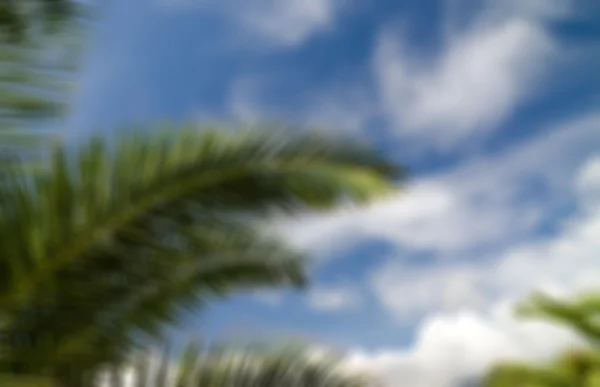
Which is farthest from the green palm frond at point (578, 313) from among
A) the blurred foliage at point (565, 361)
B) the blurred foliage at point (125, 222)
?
the blurred foliage at point (125, 222)

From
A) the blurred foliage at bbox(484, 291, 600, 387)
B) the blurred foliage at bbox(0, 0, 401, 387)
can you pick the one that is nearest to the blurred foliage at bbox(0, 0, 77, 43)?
the blurred foliage at bbox(0, 0, 401, 387)

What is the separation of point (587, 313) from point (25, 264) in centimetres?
1203

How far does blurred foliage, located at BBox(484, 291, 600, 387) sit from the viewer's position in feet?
46.7

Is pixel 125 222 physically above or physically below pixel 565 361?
below

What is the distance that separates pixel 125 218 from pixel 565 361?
13262 mm

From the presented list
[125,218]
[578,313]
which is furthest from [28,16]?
[578,313]

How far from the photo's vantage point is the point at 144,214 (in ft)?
12.3

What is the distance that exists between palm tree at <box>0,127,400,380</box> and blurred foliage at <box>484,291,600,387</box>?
1067 centimetres

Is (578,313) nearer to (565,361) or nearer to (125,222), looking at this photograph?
(565,361)

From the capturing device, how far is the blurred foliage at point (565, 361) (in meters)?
14.2

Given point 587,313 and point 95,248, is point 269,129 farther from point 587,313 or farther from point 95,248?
point 587,313

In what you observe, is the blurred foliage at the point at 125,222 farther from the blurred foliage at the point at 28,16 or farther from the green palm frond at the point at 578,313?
the green palm frond at the point at 578,313

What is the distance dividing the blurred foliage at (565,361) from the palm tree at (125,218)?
10.7 m

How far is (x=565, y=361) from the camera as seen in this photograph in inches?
617
